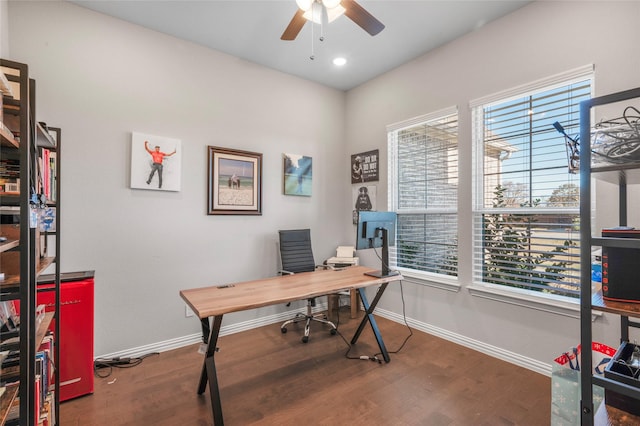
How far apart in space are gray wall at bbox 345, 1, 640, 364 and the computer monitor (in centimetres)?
76

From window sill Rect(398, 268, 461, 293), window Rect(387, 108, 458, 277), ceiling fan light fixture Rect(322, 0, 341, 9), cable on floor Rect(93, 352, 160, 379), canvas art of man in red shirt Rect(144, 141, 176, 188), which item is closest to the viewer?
ceiling fan light fixture Rect(322, 0, 341, 9)

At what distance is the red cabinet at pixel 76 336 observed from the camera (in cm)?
207

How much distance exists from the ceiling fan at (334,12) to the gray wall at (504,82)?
1.26 meters

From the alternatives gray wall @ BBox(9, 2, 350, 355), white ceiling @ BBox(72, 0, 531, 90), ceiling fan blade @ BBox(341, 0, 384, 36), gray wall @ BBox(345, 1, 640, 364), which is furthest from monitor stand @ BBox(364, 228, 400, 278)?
white ceiling @ BBox(72, 0, 531, 90)

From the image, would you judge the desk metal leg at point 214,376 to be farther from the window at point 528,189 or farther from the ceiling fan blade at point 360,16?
the window at point 528,189

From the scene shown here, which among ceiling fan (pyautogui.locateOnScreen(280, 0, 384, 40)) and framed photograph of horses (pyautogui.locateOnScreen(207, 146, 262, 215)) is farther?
framed photograph of horses (pyautogui.locateOnScreen(207, 146, 262, 215))

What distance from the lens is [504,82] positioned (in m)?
2.68

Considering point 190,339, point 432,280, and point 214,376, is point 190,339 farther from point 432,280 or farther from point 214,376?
point 432,280

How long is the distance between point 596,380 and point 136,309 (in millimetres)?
3180

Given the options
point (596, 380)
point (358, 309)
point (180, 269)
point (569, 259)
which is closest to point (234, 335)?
point (180, 269)

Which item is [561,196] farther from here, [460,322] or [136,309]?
[136,309]

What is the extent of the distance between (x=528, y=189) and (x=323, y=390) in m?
2.34

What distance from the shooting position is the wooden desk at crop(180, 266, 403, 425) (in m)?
1.82

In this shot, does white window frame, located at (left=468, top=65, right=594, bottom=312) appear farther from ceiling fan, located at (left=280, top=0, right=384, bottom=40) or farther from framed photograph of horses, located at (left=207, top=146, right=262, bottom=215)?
framed photograph of horses, located at (left=207, top=146, right=262, bottom=215)
